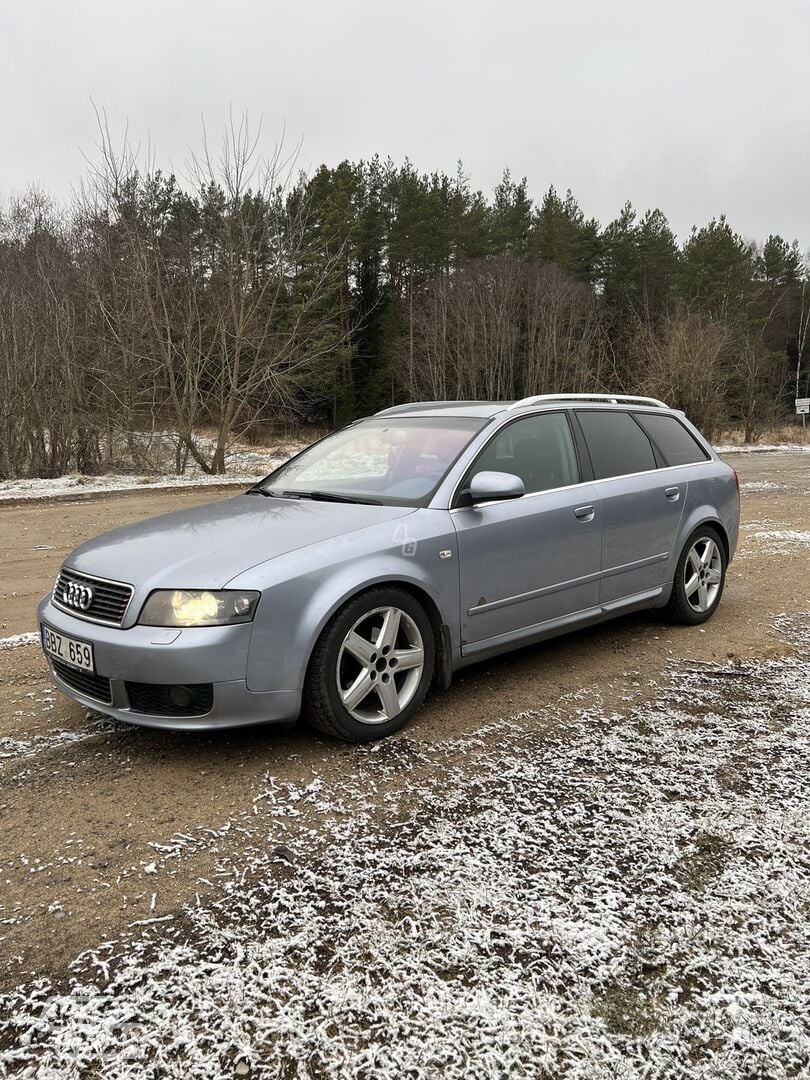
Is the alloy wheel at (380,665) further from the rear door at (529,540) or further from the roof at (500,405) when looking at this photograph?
the roof at (500,405)

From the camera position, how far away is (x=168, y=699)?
3.11 meters

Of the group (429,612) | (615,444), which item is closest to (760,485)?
(615,444)

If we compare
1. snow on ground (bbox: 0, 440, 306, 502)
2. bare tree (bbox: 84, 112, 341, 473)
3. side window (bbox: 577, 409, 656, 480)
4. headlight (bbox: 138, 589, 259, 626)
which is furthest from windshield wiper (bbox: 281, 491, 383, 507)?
bare tree (bbox: 84, 112, 341, 473)

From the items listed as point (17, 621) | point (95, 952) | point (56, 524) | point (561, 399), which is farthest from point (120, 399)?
point (95, 952)

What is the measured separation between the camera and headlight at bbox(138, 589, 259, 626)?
3.07 m

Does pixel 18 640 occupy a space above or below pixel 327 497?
below

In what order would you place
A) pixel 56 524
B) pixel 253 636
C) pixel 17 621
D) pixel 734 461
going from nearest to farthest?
pixel 253 636 < pixel 17 621 < pixel 56 524 < pixel 734 461

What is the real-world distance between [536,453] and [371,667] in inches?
68.8

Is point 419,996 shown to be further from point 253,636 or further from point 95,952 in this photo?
point 253,636

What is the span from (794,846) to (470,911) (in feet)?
3.96

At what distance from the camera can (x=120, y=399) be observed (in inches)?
826

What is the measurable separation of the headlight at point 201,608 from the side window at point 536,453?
1503mm

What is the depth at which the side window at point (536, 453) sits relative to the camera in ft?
13.9

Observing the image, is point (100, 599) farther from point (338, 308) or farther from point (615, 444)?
point (338, 308)
